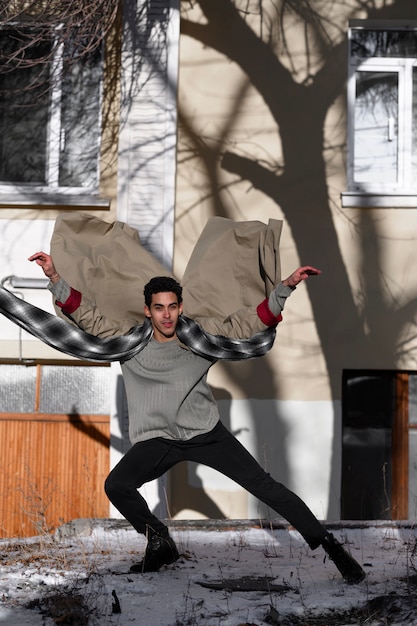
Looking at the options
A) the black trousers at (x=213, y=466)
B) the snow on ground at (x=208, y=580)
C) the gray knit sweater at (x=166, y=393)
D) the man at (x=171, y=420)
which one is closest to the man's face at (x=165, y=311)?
the man at (x=171, y=420)

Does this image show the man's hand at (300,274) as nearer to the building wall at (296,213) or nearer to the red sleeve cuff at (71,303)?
the red sleeve cuff at (71,303)

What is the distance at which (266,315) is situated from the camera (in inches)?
214

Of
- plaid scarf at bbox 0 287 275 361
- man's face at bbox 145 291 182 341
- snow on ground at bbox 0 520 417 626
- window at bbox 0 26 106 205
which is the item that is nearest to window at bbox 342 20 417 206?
window at bbox 0 26 106 205

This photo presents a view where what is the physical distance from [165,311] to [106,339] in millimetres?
401

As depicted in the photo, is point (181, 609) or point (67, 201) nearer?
point (181, 609)

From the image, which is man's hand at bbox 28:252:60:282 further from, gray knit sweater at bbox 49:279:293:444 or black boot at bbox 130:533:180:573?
black boot at bbox 130:533:180:573

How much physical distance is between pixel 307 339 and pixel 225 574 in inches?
164

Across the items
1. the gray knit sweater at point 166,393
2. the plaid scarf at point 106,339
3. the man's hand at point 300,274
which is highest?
the man's hand at point 300,274

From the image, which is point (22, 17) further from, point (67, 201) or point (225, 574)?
point (225, 574)

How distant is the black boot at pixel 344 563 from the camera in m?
5.29

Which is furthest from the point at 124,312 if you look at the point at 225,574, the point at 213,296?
the point at 225,574

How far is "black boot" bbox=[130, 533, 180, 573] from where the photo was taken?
18.3 ft

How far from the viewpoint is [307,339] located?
9570 mm

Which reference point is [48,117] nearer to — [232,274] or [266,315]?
[232,274]
